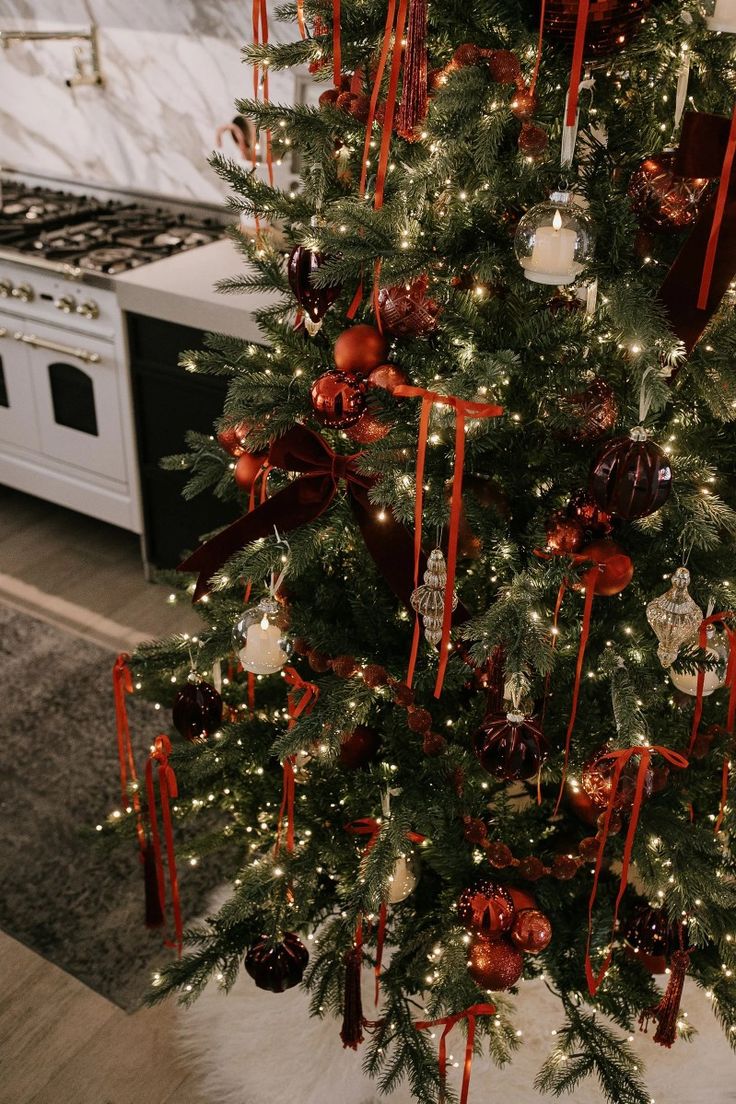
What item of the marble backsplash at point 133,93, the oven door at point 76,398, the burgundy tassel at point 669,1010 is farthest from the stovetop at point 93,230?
the burgundy tassel at point 669,1010

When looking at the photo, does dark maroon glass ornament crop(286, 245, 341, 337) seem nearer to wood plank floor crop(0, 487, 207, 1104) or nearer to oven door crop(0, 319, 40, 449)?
wood plank floor crop(0, 487, 207, 1104)

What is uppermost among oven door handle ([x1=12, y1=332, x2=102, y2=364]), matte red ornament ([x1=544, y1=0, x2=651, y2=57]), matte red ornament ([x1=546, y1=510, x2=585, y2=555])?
matte red ornament ([x1=544, y1=0, x2=651, y2=57])

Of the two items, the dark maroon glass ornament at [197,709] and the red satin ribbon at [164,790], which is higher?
the dark maroon glass ornament at [197,709]

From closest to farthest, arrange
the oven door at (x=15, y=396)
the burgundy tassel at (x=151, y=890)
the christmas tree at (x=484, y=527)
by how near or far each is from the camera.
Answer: the christmas tree at (x=484, y=527) < the burgundy tassel at (x=151, y=890) < the oven door at (x=15, y=396)

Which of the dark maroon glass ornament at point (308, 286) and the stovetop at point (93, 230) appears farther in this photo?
the stovetop at point (93, 230)

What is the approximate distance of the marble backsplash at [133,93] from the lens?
285cm

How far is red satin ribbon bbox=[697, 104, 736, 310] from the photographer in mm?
938

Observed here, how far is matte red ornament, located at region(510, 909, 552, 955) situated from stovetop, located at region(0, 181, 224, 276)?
192 centimetres

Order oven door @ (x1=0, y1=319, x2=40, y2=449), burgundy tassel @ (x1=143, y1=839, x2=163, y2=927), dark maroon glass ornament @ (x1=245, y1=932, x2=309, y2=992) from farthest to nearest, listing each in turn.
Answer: oven door @ (x1=0, y1=319, x2=40, y2=449) → burgundy tassel @ (x1=143, y1=839, x2=163, y2=927) → dark maroon glass ornament @ (x1=245, y1=932, x2=309, y2=992)

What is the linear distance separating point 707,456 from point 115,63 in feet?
8.50

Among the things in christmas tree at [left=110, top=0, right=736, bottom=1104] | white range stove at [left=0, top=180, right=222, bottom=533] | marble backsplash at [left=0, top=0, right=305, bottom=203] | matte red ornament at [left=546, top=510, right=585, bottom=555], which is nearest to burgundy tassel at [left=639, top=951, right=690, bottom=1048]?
christmas tree at [left=110, top=0, right=736, bottom=1104]

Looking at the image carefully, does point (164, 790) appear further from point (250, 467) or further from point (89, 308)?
point (89, 308)

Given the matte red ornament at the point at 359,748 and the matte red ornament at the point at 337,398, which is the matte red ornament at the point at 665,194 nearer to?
the matte red ornament at the point at 337,398

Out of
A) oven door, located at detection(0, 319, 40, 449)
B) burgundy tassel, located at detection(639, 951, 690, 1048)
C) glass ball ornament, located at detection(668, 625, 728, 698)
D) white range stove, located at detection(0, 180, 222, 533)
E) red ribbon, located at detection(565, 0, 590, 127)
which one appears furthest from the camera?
oven door, located at detection(0, 319, 40, 449)
